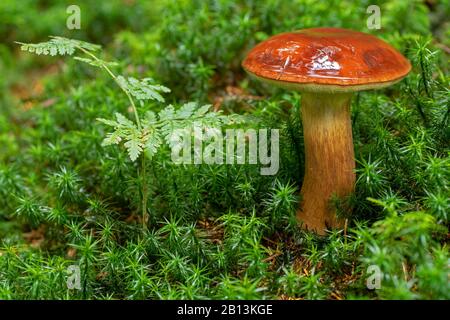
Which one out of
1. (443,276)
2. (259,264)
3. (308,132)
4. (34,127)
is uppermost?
(308,132)

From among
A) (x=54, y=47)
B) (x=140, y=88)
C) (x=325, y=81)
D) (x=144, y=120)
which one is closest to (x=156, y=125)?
(x=144, y=120)

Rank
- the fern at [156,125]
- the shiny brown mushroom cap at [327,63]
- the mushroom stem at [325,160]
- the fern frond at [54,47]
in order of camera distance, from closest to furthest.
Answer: the shiny brown mushroom cap at [327,63]
the fern at [156,125]
the fern frond at [54,47]
the mushroom stem at [325,160]

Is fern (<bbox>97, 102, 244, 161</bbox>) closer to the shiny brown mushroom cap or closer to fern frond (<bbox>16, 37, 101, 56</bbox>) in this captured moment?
the shiny brown mushroom cap

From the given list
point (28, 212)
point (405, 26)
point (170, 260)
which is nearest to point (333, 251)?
point (170, 260)

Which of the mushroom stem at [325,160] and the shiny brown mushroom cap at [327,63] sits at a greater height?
the shiny brown mushroom cap at [327,63]

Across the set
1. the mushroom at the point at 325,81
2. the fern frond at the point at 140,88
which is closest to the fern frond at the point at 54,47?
the fern frond at the point at 140,88

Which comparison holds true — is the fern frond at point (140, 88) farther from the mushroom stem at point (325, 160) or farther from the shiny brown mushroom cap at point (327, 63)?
the mushroom stem at point (325, 160)

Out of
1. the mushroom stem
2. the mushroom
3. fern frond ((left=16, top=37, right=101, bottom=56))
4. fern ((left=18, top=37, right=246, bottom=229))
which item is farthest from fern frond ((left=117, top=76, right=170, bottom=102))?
the mushroom stem

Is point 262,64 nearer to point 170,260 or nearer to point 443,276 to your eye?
point 170,260
